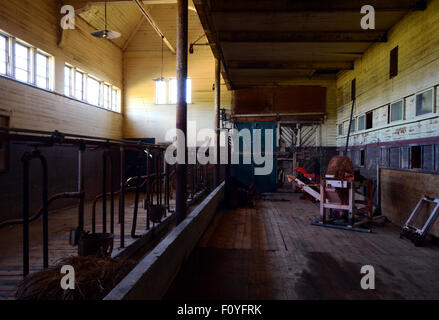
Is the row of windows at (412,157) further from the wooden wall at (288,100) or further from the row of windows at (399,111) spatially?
the wooden wall at (288,100)

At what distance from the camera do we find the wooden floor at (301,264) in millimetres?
3680

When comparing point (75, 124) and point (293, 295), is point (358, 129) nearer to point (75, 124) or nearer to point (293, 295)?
point (293, 295)

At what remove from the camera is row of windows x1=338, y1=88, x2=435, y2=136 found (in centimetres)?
618

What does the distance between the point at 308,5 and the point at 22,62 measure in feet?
28.4

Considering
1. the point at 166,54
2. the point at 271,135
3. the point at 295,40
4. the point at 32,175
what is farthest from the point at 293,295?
the point at 166,54

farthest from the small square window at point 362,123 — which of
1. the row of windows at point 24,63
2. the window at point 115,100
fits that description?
the window at point 115,100

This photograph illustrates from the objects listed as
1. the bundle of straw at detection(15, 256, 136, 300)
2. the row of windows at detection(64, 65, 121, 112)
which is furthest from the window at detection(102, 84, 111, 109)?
the bundle of straw at detection(15, 256, 136, 300)

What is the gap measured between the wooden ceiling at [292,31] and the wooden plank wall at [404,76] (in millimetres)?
343

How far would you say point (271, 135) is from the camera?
13820 millimetres

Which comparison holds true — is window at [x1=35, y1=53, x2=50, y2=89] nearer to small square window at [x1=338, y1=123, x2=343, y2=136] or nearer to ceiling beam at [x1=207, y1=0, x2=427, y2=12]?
ceiling beam at [x1=207, y1=0, x2=427, y2=12]

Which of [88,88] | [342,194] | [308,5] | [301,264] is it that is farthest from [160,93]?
[301,264]

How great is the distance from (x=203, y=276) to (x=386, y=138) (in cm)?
674

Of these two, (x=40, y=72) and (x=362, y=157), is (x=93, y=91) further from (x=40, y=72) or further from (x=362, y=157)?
(x=362, y=157)

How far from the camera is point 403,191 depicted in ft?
23.4
